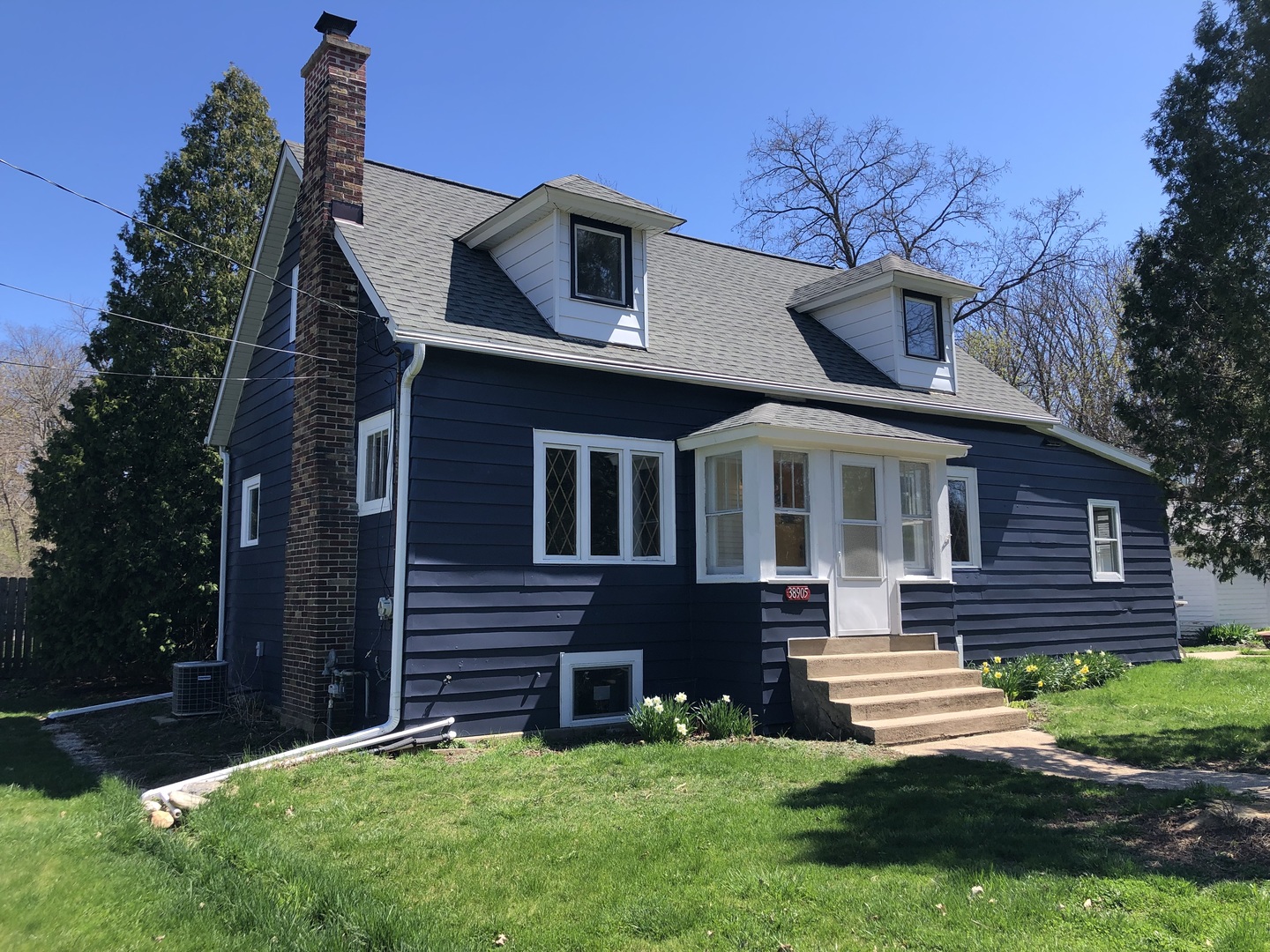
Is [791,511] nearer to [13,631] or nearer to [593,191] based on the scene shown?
[593,191]

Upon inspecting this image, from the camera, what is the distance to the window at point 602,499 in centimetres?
955

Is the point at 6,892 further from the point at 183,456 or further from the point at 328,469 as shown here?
the point at 183,456

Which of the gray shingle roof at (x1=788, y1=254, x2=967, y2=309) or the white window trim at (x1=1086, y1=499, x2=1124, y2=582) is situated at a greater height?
the gray shingle roof at (x1=788, y1=254, x2=967, y2=309)

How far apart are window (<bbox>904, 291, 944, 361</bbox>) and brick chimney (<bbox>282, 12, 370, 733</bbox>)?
7456mm

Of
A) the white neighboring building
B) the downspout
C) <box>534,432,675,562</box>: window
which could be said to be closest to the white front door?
<box>534,432,675,562</box>: window

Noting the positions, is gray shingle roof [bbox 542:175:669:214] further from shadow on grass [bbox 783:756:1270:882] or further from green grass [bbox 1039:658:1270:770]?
green grass [bbox 1039:658:1270:770]

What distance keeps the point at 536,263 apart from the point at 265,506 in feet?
16.0

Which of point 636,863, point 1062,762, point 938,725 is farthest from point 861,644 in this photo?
point 636,863

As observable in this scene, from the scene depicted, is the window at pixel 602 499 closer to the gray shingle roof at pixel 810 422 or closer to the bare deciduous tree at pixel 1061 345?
the gray shingle roof at pixel 810 422

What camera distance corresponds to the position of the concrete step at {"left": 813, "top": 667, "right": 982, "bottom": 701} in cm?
920

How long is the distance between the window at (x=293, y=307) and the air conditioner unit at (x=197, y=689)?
4060 millimetres

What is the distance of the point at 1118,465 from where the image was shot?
15.0 m

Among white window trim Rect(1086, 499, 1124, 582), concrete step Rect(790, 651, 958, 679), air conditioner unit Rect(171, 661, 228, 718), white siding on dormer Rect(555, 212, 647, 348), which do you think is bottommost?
air conditioner unit Rect(171, 661, 228, 718)

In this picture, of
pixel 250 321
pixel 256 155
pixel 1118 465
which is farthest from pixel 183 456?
pixel 1118 465
